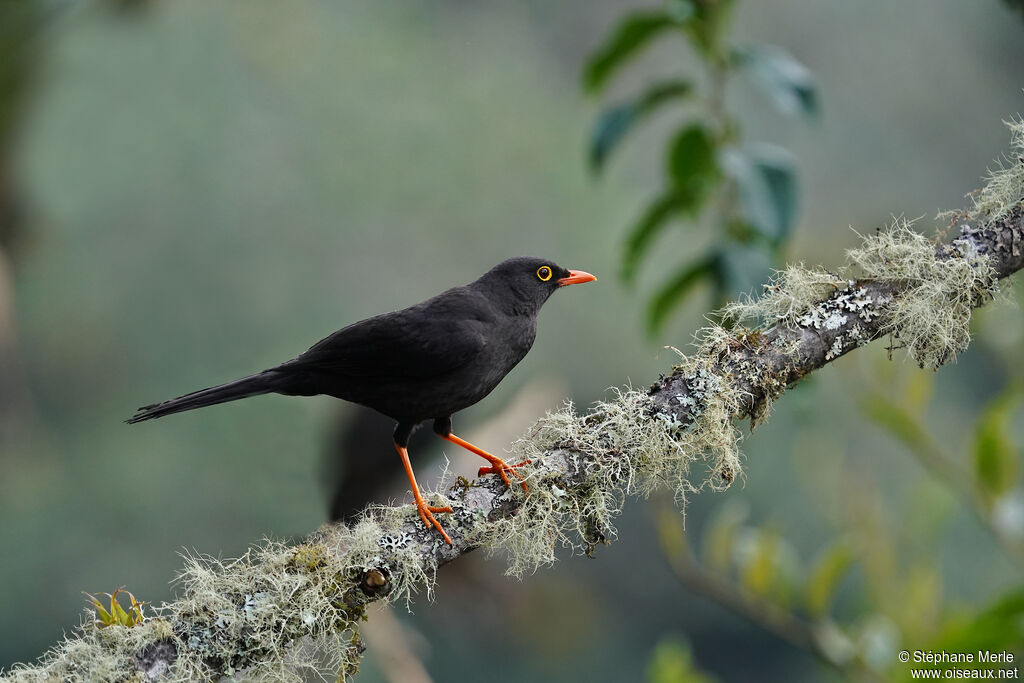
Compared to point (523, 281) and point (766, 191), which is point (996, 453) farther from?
point (523, 281)

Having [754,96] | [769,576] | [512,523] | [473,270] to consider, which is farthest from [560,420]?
[754,96]

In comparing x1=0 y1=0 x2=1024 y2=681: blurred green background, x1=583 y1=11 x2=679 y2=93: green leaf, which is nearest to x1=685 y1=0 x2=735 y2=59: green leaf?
x1=583 y1=11 x2=679 y2=93: green leaf

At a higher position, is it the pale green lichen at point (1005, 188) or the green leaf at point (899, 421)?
the pale green lichen at point (1005, 188)

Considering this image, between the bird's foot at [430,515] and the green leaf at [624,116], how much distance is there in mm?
1912

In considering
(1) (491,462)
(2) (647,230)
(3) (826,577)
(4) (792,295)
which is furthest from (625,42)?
(3) (826,577)

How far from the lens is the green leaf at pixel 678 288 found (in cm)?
312

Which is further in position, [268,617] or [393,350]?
[393,350]

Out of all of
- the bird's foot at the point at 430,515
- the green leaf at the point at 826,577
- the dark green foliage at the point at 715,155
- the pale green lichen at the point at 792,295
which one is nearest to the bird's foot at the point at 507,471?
the bird's foot at the point at 430,515

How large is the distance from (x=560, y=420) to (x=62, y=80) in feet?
32.9

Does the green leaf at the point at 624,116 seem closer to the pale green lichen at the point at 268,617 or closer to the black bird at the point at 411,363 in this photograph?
the black bird at the point at 411,363

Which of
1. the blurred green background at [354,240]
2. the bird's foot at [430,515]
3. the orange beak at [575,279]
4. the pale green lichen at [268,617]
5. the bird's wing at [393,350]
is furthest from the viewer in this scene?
the blurred green background at [354,240]

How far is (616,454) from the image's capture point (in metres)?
2.08

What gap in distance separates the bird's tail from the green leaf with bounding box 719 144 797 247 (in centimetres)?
176

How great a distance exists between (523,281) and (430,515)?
1.09m
